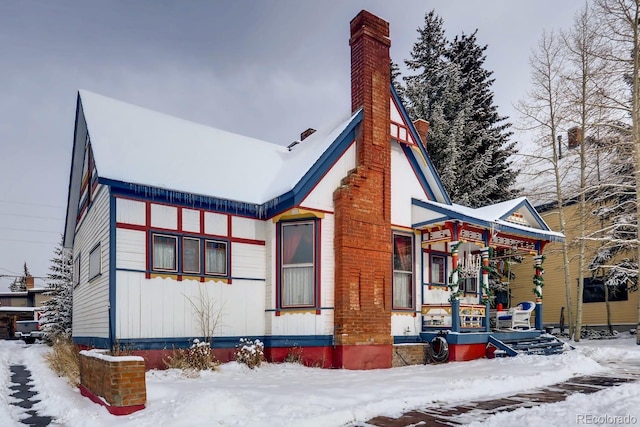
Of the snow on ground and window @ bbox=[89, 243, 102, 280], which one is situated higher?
window @ bbox=[89, 243, 102, 280]

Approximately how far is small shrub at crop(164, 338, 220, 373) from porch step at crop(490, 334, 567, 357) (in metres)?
7.59

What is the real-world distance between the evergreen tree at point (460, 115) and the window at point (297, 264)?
13.3 metres

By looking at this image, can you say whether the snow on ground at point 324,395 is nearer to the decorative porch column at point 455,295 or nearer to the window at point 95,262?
the decorative porch column at point 455,295

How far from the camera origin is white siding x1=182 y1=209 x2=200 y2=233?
11.3m

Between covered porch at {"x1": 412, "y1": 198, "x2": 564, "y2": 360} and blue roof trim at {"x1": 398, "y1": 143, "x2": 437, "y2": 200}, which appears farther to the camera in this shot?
blue roof trim at {"x1": 398, "y1": 143, "x2": 437, "y2": 200}

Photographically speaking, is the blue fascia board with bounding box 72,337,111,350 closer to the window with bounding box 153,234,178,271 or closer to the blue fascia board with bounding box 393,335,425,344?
the window with bounding box 153,234,178,271

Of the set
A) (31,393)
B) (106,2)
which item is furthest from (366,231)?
(106,2)

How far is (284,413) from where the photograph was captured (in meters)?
6.44

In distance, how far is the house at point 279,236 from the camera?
10641 millimetres

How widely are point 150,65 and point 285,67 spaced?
5.54 meters

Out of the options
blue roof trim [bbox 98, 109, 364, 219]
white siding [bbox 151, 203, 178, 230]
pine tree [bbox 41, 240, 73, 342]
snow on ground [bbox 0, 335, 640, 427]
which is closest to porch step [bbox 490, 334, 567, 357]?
snow on ground [bbox 0, 335, 640, 427]

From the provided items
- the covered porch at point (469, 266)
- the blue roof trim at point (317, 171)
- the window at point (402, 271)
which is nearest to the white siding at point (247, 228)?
the blue roof trim at point (317, 171)

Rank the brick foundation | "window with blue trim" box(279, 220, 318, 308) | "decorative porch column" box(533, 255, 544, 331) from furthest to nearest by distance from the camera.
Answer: "decorative porch column" box(533, 255, 544, 331)
"window with blue trim" box(279, 220, 318, 308)
the brick foundation

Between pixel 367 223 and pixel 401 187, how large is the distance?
1.99 meters
